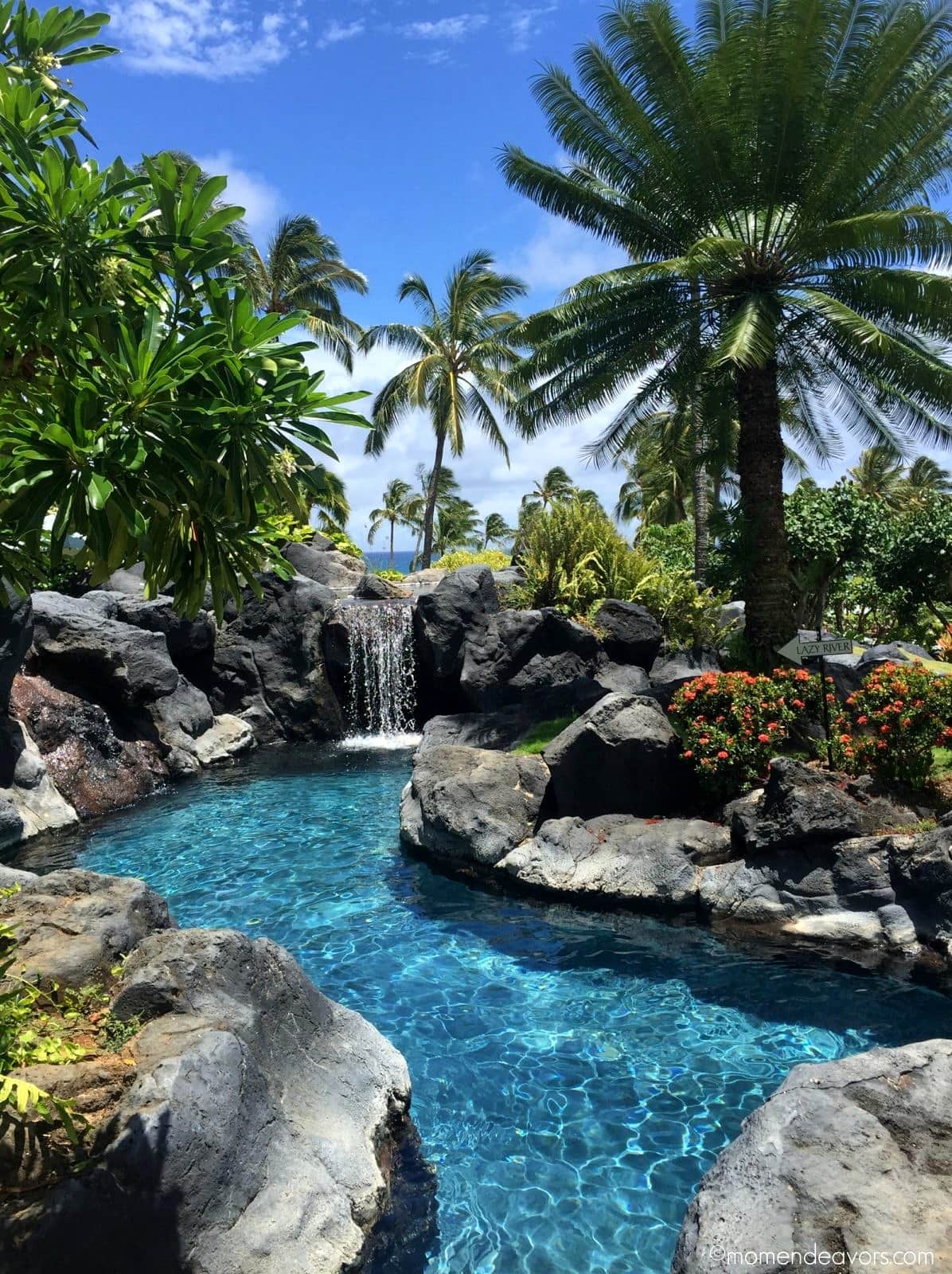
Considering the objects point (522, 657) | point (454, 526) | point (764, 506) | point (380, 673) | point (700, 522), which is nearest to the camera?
point (764, 506)

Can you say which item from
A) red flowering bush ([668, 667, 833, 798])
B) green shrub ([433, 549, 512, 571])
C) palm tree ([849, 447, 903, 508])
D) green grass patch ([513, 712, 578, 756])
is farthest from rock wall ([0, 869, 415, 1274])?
palm tree ([849, 447, 903, 508])

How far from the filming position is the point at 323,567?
92.6 feet

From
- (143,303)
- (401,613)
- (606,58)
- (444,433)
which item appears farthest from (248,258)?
A: (143,303)

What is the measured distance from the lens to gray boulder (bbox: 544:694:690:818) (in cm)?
1197

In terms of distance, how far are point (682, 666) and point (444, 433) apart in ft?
65.7

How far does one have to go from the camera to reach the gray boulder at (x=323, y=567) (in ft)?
90.6

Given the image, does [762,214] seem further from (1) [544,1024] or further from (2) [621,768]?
(1) [544,1024]

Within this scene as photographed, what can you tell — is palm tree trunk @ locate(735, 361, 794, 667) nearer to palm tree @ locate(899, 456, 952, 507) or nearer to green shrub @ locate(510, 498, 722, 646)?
green shrub @ locate(510, 498, 722, 646)

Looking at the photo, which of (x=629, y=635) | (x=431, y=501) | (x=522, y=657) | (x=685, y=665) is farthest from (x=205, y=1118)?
(x=431, y=501)

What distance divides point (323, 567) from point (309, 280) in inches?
601

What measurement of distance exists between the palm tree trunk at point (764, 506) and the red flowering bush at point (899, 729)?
2351 millimetres

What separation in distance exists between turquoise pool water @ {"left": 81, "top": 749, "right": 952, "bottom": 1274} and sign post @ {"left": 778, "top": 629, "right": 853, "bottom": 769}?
3.39 metres

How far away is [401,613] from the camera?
75.5ft

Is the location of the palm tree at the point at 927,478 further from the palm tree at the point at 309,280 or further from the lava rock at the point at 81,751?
the lava rock at the point at 81,751
